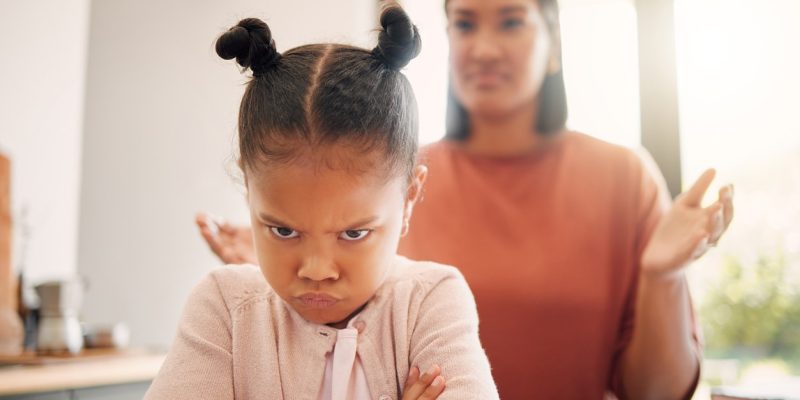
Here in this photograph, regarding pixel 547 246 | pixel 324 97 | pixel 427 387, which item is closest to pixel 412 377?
pixel 427 387

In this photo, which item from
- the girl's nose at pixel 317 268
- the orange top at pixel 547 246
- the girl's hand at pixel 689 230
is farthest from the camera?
the orange top at pixel 547 246

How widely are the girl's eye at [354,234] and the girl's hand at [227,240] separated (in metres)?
0.62

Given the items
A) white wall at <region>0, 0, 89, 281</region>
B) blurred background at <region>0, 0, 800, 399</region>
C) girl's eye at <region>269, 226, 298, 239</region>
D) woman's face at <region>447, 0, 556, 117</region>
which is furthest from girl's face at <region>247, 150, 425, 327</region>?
white wall at <region>0, 0, 89, 281</region>

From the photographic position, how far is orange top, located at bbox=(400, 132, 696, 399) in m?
1.67

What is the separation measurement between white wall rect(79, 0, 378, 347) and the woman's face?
1.54m

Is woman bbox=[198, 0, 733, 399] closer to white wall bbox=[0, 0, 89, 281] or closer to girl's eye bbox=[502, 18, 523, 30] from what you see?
girl's eye bbox=[502, 18, 523, 30]

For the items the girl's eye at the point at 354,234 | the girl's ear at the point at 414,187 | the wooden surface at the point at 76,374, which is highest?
the girl's ear at the point at 414,187

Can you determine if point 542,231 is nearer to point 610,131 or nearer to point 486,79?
point 486,79

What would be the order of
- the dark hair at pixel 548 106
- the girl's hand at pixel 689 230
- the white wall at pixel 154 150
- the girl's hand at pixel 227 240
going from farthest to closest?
the white wall at pixel 154 150 < the dark hair at pixel 548 106 < the girl's hand at pixel 227 240 < the girl's hand at pixel 689 230

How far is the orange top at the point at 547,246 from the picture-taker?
167cm

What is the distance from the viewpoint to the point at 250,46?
1.00 meters

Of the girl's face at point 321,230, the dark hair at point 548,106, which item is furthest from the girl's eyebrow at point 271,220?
the dark hair at point 548,106

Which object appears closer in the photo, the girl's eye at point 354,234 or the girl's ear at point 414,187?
the girl's eye at point 354,234

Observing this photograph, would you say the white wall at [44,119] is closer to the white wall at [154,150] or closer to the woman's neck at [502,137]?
the white wall at [154,150]
